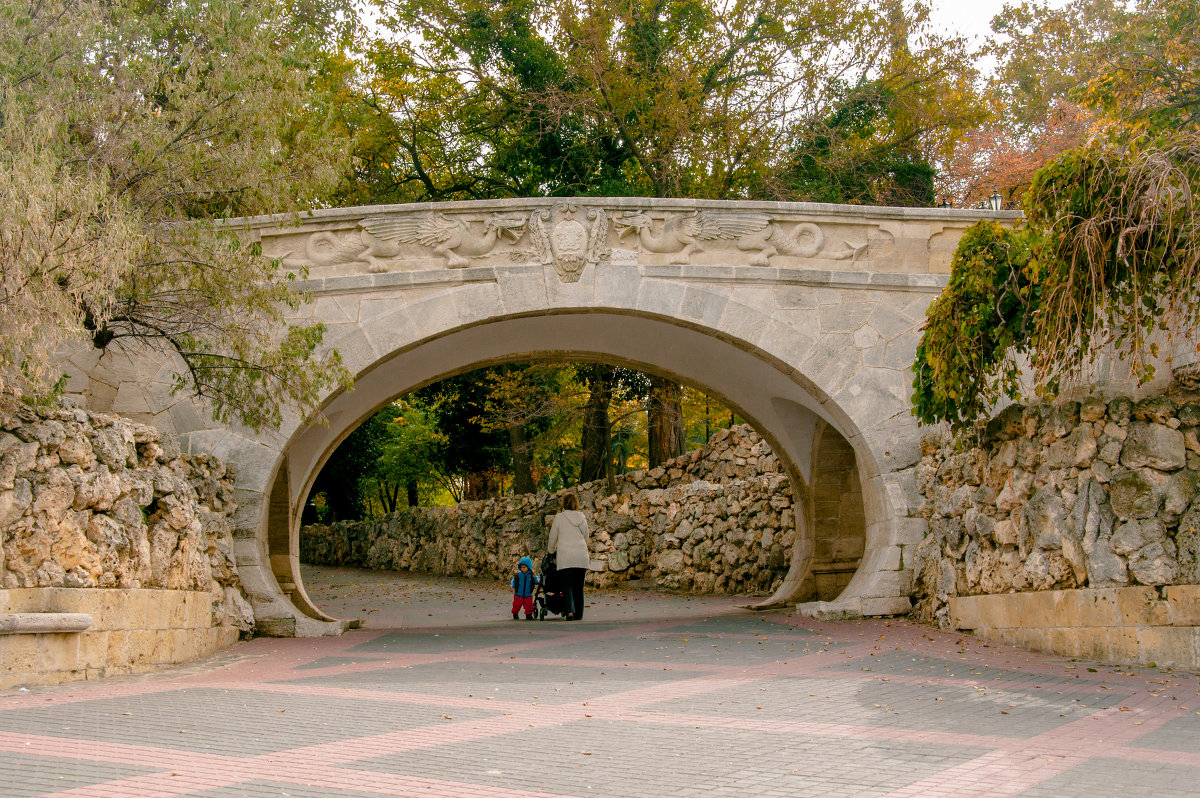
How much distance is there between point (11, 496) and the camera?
6.29 m

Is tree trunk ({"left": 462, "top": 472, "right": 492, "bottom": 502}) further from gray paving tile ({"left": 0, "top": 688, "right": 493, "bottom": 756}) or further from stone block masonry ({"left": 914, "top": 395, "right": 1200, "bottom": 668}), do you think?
gray paving tile ({"left": 0, "top": 688, "right": 493, "bottom": 756})

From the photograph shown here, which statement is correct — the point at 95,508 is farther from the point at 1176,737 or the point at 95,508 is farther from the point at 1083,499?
the point at 1083,499

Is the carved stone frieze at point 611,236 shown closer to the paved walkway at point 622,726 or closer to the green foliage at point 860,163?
the paved walkway at point 622,726

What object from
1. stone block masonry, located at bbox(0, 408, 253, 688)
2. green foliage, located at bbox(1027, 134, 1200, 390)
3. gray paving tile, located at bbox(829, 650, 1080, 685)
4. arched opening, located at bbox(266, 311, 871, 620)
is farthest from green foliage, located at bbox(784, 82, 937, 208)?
stone block masonry, located at bbox(0, 408, 253, 688)

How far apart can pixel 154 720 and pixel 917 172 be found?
17.0 meters

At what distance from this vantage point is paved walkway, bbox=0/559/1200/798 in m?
3.71

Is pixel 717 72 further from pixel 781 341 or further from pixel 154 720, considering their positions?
pixel 154 720

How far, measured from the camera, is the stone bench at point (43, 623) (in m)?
6.07

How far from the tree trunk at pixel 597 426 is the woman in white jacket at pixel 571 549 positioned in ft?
24.6

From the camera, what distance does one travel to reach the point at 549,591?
41.1 feet

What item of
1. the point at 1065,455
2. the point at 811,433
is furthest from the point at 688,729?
the point at 811,433

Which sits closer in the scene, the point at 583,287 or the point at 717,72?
the point at 583,287

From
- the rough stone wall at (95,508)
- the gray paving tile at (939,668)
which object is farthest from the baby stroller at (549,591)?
the gray paving tile at (939,668)

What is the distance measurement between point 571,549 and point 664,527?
6826mm
